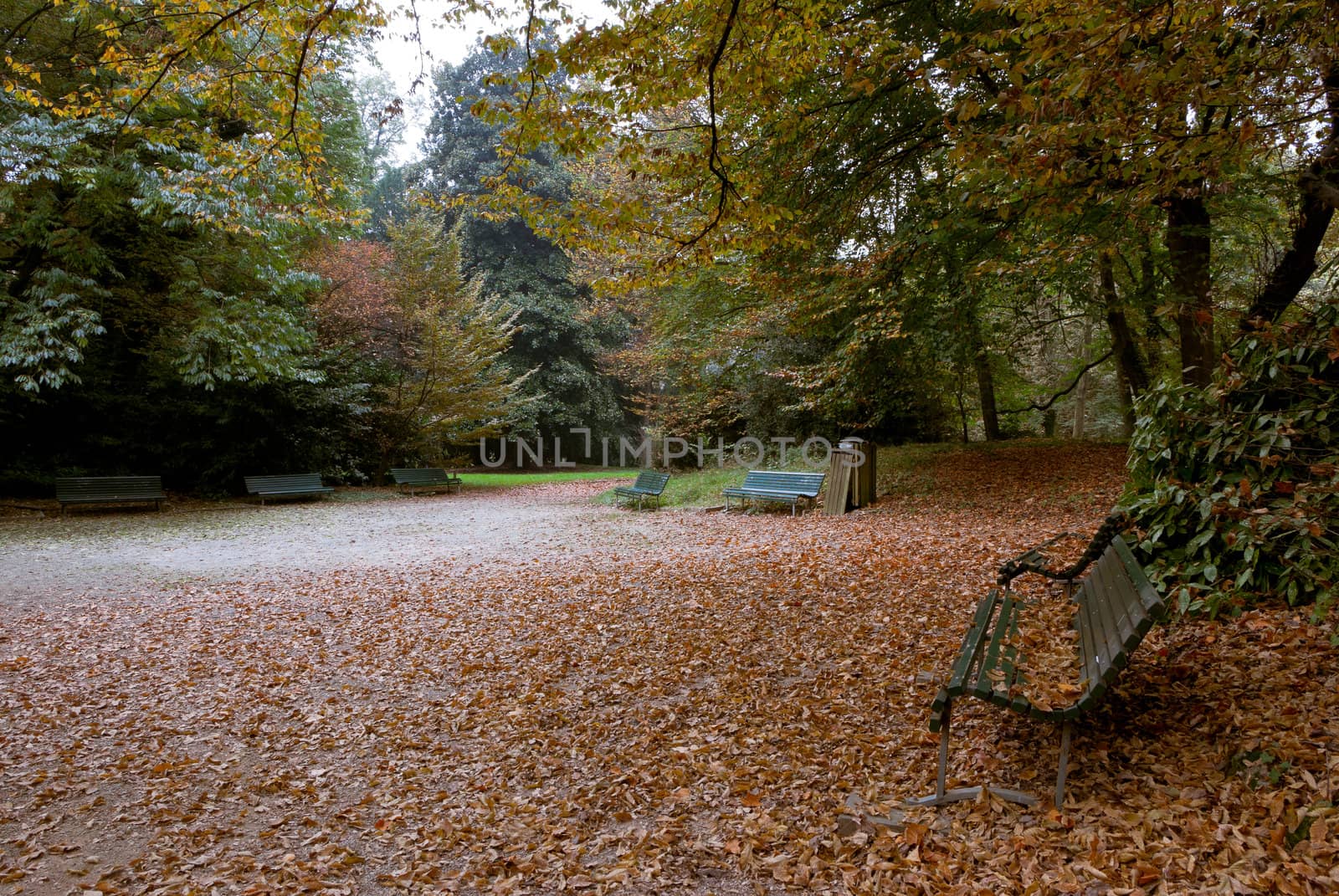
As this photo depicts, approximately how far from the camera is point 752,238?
19.2 ft

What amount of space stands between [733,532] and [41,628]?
23.3 ft

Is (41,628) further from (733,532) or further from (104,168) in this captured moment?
(104,168)

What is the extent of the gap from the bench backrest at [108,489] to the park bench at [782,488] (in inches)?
427

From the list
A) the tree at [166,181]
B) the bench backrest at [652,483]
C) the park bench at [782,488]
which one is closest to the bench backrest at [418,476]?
the tree at [166,181]

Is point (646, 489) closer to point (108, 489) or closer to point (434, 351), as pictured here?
point (434, 351)

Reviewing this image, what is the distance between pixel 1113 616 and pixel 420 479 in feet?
53.1

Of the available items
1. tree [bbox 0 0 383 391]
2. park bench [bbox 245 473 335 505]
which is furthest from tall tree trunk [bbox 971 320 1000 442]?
park bench [bbox 245 473 335 505]

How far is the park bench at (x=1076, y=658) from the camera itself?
7.66ft

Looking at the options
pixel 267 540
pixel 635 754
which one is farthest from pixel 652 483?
pixel 635 754

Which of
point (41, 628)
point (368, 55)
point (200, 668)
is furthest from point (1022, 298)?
point (368, 55)

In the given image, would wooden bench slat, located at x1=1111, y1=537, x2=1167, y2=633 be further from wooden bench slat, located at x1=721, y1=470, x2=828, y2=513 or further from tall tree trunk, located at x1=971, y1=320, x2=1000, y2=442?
tall tree trunk, located at x1=971, y1=320, x2=1000, y2=442

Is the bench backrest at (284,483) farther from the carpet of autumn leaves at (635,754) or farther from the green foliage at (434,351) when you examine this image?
the carpet of autumn leaves at (635,754)

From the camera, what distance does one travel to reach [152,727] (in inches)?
147

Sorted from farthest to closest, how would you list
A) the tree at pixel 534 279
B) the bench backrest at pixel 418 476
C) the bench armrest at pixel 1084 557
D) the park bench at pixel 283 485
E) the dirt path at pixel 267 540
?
the tree at pixel 534 279 → the bench backrest at pixel 418 476 → the park bench at pixel 283 485 → the dirt path at pixel 267 540 → the bench armrest at pixel 1084 557
